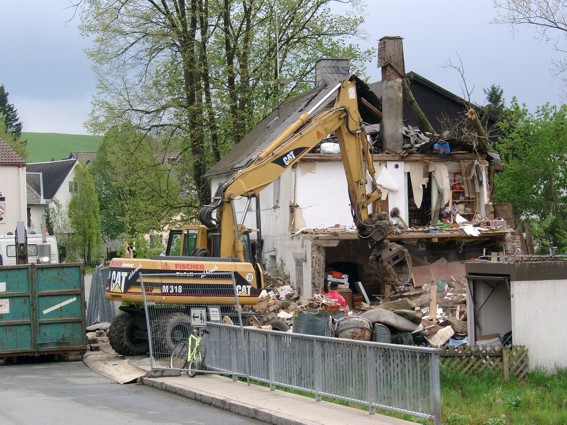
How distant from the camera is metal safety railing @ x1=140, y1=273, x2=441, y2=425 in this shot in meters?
11.8

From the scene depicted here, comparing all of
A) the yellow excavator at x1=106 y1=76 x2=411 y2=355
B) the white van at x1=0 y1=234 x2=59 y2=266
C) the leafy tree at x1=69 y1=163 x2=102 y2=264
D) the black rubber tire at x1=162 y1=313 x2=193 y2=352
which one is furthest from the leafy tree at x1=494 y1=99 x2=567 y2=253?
the leafy tree at x1=69 y1=163 x2=102 y2=264

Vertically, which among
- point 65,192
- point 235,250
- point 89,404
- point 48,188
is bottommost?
point 89,404

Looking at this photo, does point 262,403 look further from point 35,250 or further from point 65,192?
point 65,192

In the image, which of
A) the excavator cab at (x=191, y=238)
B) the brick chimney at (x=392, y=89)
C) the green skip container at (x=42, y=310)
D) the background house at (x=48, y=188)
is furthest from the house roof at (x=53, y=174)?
the green skip container at (x=42, y=310)

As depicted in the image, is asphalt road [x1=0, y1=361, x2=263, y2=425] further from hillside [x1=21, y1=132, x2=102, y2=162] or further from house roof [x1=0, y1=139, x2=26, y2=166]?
hillside [x1=21, y1=132, x2=102, y2=162]

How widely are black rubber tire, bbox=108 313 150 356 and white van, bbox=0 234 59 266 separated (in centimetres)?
855

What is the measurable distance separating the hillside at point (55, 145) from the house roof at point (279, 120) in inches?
4002

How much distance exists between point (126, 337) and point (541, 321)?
30.4 feet

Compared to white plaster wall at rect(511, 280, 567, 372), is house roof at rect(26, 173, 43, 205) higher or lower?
higher

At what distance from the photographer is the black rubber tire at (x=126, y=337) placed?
849 inches

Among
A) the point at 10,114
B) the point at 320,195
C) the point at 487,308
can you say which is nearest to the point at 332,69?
the point at 320,195

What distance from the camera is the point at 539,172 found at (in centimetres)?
3734

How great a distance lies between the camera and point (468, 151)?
33500 millimetres

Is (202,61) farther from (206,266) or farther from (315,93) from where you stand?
(206,266)
